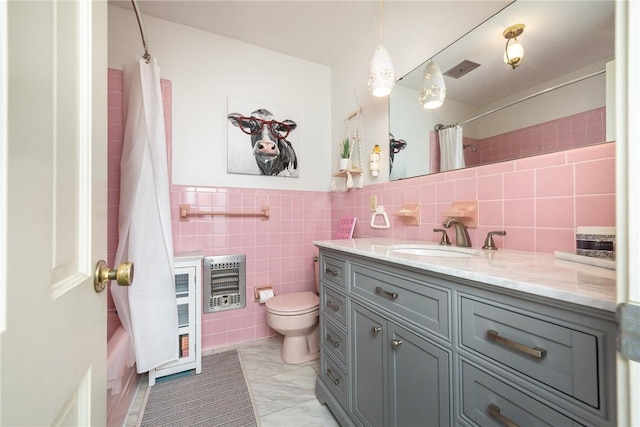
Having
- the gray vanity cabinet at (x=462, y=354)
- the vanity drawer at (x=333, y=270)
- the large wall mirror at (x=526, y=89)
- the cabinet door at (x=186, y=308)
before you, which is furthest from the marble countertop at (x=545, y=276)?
the cabinet door at (x=186, y=308)

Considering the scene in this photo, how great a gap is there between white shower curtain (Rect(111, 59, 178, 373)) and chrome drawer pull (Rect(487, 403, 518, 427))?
62.0 inches

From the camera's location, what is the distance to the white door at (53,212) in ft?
0.84

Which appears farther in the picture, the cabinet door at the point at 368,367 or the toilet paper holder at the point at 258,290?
the toilet paper holder at the point at 258,290

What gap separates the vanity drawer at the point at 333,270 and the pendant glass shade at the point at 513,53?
46.6 inches

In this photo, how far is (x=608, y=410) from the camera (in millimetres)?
437

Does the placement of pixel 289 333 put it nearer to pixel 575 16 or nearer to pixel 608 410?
pixel 608 410

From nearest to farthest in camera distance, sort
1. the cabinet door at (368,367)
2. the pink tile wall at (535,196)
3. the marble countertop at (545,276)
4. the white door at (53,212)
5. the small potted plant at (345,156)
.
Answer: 1. the white door at (53,212)
2. the marble countertop at (545,276)
3. the pink tile wall at (535,196)
4. the cabinet door at (368,367)
5. the small potted plant at (345,156)

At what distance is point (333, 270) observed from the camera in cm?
130

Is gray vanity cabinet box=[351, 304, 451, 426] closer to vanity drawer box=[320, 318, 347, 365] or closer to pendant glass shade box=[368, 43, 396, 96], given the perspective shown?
vanity drawer box=[320, 318, 347, 365]

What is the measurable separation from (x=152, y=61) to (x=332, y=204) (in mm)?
1744

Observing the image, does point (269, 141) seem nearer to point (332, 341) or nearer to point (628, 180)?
point (332, 341)

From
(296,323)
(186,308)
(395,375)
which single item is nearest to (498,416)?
(395,375)

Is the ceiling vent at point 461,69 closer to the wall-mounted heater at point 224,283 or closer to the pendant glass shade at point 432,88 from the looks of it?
the pendant glass shade at point 432,88

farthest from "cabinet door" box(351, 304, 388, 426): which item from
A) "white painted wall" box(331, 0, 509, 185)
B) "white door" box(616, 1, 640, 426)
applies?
"white painted wall" box(331, 0, 509, 185)
